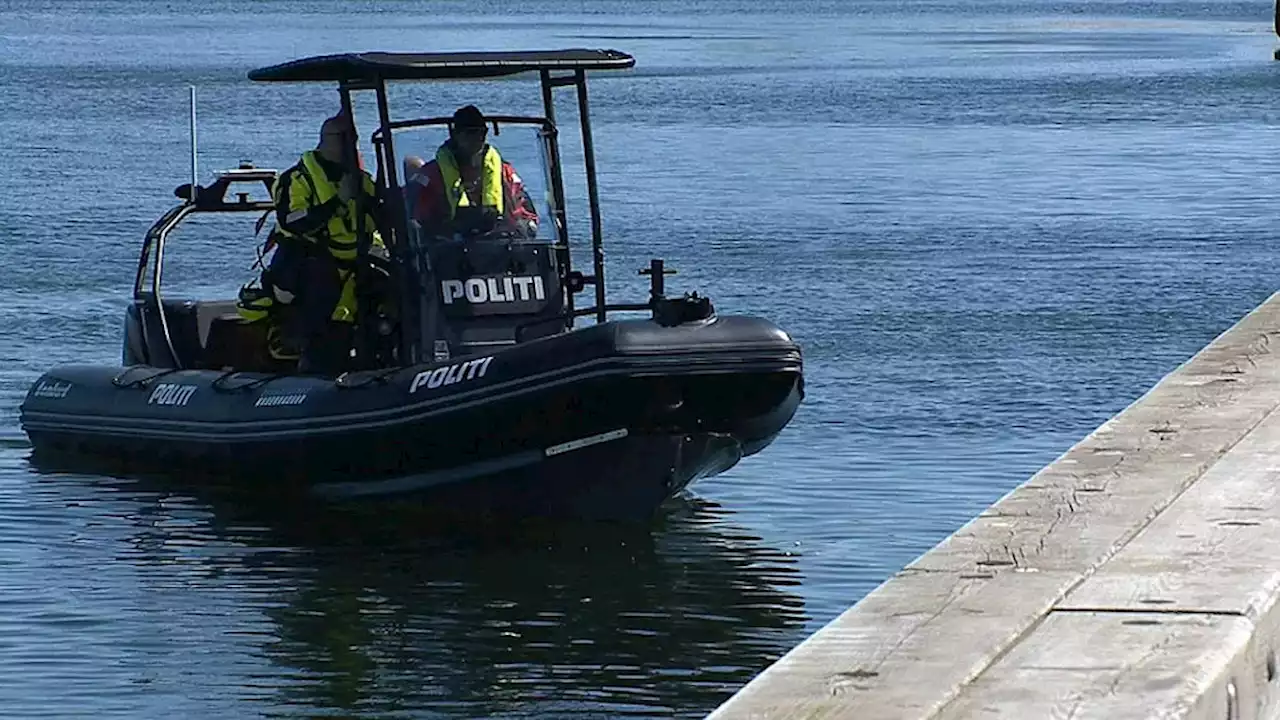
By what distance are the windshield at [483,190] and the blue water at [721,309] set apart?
1.16m

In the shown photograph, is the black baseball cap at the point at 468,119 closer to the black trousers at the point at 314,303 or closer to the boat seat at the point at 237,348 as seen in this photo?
the black trousers at the point at 314,303

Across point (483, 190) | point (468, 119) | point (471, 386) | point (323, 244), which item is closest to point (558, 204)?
point (483, 190)

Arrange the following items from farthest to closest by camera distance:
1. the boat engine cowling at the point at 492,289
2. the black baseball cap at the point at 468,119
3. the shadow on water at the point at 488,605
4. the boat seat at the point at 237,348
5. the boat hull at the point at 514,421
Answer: the boat seat at the point at 237,348, the boat engine cowling at the point at 492,289, the black baseball cap at the point at 468,119, the boat hull at the point at 514,421, the shadow on water at the point at 488,605

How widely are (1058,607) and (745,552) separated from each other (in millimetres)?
6511

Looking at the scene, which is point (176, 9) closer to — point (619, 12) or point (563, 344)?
point (619, 12)

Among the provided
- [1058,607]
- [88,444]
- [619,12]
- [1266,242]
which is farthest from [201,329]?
[619,12]

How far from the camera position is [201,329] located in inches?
442

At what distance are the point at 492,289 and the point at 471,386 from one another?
78 centimetres

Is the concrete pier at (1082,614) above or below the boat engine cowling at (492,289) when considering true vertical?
above

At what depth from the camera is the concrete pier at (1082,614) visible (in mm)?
2506

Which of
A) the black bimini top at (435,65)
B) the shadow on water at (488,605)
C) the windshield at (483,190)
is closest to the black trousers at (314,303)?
the windshield at (483,190)

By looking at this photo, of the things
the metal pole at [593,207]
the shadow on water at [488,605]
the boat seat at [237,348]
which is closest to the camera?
the shadow on water at [488,605]

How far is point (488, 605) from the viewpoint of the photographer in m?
8.62

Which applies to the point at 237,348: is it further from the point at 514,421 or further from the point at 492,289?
the point at 514,421
